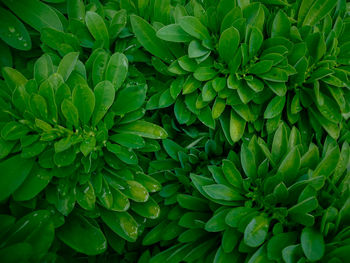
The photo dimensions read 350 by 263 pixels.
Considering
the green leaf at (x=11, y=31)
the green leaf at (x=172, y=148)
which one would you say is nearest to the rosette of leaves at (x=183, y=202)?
the green leaf at (x=172, y=148)

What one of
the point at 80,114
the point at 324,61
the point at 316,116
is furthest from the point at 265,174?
the point at 80,114

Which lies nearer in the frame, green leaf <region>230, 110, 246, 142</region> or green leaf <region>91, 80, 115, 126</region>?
green leaf <region>91, 80, 115, 126</region>

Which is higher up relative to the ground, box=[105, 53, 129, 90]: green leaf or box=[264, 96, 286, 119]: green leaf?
box=[105, 53, 129, 90]: green leaf

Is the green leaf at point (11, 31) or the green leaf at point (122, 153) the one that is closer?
the green leaf at point (122, 153)

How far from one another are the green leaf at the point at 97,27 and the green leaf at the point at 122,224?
65 centimetres

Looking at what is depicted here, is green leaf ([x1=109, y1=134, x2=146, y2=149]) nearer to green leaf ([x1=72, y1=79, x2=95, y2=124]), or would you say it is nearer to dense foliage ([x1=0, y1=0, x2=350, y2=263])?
dense foliage ([x1=0, y1=0, x2=350, y2=263])

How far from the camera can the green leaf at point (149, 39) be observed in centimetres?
120

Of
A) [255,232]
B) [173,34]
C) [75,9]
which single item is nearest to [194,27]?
[173,34]

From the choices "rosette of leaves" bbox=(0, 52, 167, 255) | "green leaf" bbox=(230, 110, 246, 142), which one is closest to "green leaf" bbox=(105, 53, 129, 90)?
"rosette of leaves" bbox=(0, 52, 167, 255)

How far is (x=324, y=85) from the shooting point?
1.18 m

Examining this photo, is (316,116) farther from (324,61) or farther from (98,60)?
(98,60)

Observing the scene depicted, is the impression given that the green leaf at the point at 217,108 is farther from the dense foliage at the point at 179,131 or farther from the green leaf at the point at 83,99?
the green leaf at the point at 83,99

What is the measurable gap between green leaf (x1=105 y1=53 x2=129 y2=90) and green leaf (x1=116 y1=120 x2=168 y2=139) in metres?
0.16

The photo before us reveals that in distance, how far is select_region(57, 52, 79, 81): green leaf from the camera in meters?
1.06
